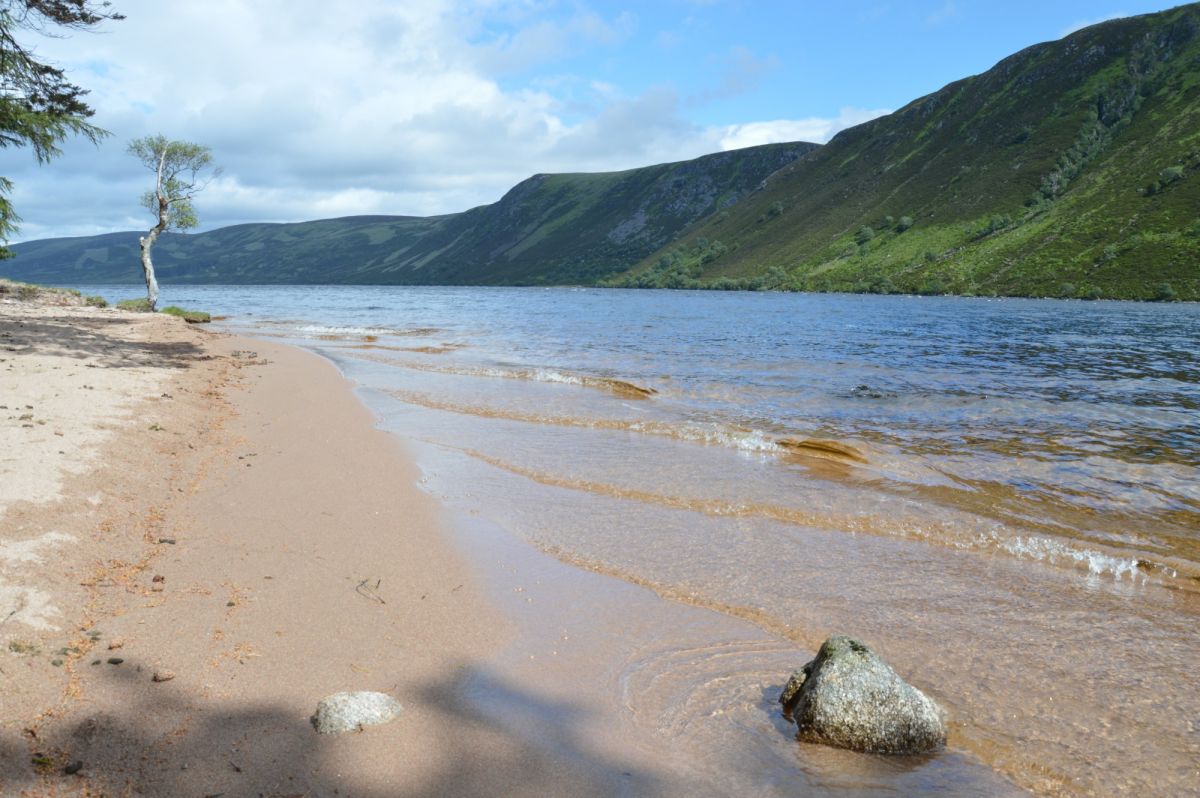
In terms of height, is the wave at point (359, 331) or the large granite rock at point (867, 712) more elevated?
the wave at point (359, 331)

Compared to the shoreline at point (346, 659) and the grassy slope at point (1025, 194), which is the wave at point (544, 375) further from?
the grassy slope at point (1025, 194)

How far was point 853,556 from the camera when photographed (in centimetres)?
838

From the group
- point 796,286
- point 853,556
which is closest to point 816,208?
point 796,286

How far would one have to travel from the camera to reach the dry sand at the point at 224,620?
13.2ft

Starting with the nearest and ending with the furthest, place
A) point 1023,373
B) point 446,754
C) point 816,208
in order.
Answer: point 446,754
point 1023,373
point 816,208

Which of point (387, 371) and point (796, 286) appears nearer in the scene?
point (387, 371)

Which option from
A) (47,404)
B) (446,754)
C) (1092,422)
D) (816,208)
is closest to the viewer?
(446,754)

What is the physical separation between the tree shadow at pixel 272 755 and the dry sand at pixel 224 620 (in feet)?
0.04

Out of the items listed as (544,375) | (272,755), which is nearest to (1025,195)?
(544,375)

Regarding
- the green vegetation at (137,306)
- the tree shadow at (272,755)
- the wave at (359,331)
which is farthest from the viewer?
the wave at (359,331)

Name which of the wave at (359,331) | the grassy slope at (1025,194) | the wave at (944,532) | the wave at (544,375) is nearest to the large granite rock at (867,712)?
the wave at (944,532)

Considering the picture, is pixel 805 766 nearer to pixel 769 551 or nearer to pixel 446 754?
pixel 446 754

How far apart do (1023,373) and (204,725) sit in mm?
28702

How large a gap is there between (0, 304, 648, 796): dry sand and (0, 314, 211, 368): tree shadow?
6.67 m
